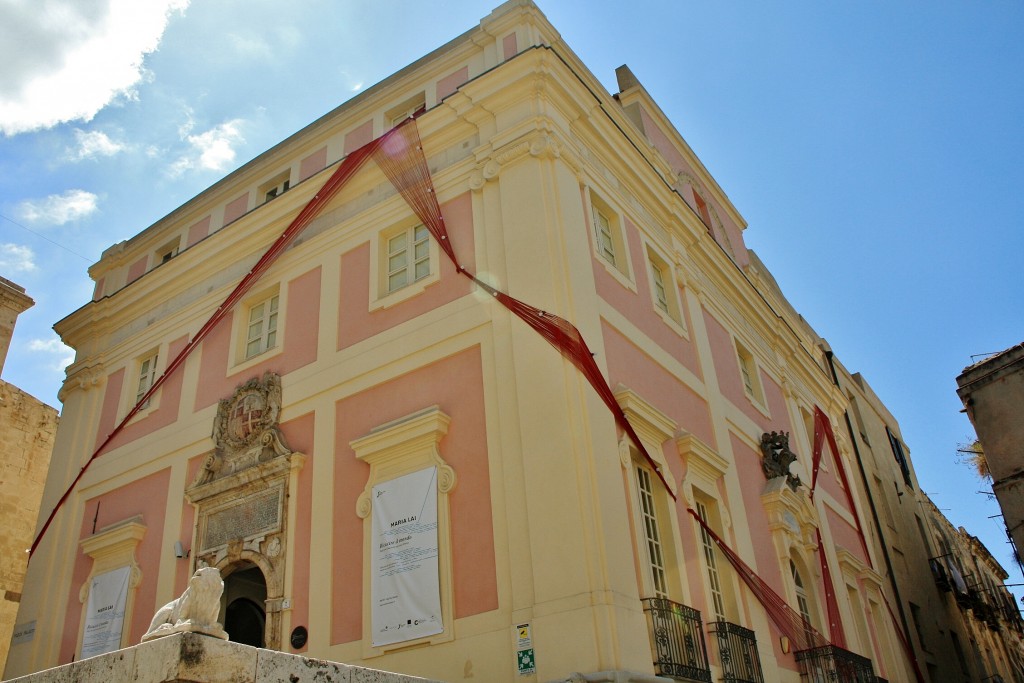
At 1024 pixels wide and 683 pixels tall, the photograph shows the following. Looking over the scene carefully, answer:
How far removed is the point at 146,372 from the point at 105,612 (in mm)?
4812

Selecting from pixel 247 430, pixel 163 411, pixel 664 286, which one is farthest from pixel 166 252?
pixel 664 286

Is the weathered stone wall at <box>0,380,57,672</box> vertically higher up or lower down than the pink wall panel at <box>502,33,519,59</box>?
lower down

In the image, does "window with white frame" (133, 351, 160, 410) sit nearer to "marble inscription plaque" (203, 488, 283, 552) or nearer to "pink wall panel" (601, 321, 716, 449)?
"marble inscription plaque" (203, 488, 283, 552)

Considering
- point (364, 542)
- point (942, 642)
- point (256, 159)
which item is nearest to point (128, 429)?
point (256, 159)

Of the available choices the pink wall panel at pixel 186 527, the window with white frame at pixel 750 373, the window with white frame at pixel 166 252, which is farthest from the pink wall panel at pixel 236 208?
the window with white frame at pixel 750 373

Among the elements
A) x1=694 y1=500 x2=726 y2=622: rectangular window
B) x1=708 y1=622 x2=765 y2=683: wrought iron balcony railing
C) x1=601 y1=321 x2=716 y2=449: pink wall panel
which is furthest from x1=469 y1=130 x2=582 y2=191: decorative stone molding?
x1=708 y1=622 x2=765 y2=683: wrought iron balcony railing

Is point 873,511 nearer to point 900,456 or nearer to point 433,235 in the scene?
point 900,456

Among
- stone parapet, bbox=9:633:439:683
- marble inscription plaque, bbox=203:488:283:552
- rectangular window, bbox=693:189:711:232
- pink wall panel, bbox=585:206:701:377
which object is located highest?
rectangular window, bbox=693:189:711:232

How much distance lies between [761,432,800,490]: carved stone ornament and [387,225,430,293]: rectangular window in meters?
7.88

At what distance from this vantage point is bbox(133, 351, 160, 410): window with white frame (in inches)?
669

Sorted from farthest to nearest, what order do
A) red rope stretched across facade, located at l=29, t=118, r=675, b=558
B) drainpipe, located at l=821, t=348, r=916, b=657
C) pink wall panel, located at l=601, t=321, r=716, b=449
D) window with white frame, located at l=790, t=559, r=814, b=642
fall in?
drainpipe, located at l=821, t=348, r=916, b=657 < window with white frame, located at l=790, t=559, r=814, b=642 < pink wall panel, located at l=601, t=321, r=716, b=449 < red rope stretched across facade, located at l=29, t=118, r=675, b=558

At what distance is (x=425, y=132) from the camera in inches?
563

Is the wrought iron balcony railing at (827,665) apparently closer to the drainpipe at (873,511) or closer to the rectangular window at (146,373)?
Result: the drainpipe at (873,511)

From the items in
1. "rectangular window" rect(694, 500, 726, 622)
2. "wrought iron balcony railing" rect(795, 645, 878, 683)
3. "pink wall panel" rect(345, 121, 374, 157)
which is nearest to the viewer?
"rectangular window" rect(694, 500, 726, 622)
